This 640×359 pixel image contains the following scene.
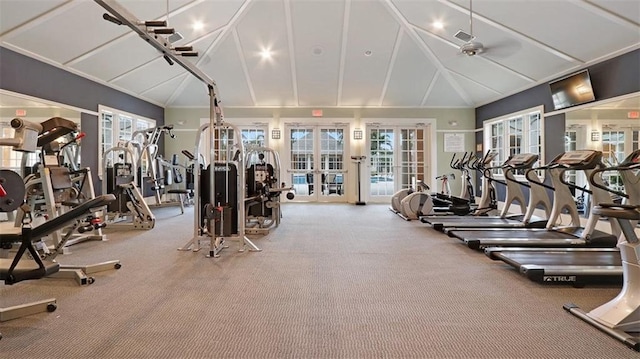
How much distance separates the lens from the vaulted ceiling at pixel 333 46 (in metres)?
4.90

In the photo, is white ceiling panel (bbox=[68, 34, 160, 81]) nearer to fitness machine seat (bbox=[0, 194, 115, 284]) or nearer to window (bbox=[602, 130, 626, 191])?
fitness machine seat (bbox=[0, 194, 115, 284])

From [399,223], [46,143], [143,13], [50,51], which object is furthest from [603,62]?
[50,51]

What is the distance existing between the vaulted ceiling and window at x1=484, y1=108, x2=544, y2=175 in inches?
25.4

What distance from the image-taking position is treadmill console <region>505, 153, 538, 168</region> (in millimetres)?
5016

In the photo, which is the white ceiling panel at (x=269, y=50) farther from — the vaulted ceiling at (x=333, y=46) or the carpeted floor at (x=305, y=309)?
the carpeted floor at (x=305, y=309)

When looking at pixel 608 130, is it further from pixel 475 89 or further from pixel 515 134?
pixel 475 89

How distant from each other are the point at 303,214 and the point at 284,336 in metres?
5.30

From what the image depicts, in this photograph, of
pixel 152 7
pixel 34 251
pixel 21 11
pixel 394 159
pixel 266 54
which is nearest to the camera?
pixel 34 251

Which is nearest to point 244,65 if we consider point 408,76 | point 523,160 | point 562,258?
point 408,76

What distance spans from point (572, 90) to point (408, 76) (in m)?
3.44

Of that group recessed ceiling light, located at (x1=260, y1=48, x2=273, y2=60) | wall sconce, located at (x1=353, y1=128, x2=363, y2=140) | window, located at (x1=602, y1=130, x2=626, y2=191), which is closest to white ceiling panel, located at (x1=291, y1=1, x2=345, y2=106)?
recessed ceiling light, located at (x1=260, y1=48, x2=273, y2=60)

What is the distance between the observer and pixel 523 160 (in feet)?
16.9

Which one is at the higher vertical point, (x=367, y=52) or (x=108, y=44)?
(x=367, y=52)

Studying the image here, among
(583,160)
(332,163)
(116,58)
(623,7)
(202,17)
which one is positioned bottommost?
A: (583,160)
